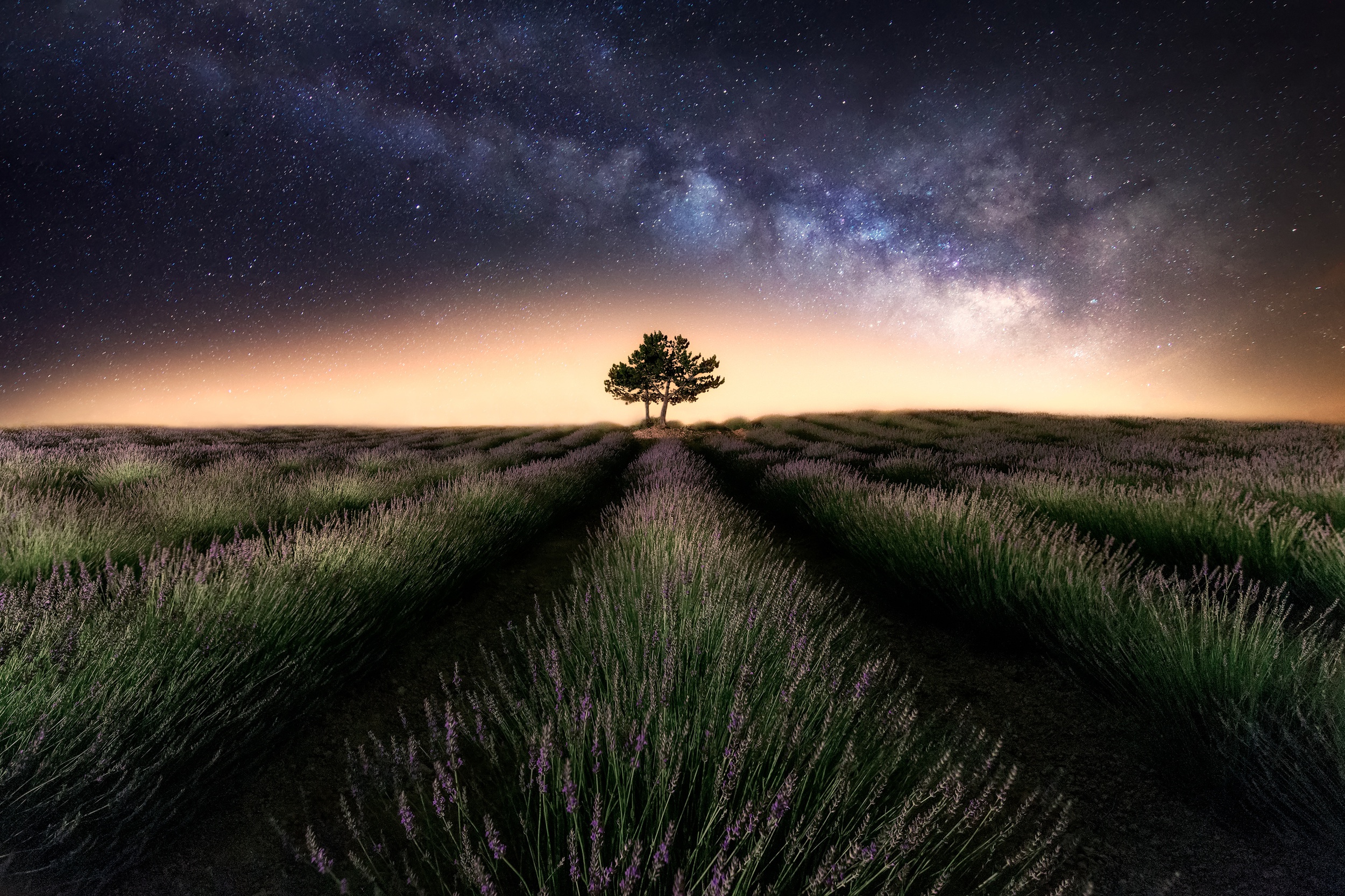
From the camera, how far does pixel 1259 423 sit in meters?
14.6

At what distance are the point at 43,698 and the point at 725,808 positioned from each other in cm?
201

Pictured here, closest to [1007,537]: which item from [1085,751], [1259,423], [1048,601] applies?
[1048,601]

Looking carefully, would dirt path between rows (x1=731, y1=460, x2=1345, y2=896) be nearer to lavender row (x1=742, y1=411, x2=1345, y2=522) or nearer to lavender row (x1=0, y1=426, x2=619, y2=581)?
lavender row (x1=742, y1=411, x2=1345, y2=522)

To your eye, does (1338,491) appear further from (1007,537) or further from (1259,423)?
(1259,423)

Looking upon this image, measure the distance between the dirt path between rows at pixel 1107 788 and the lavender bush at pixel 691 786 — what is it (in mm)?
143

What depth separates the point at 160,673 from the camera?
65.6 inches

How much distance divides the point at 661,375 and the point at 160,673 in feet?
108

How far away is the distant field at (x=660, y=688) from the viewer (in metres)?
1.24

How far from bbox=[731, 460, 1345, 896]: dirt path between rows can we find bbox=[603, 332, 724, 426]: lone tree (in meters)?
29.9

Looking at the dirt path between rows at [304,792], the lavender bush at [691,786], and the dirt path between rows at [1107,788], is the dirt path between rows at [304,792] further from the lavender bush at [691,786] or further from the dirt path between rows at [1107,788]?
the dirt path between rows at [1107,788]

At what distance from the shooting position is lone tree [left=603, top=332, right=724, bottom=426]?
3341 centimetres

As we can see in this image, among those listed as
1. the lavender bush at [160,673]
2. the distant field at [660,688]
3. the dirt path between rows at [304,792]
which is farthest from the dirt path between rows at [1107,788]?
the lavender bush at [160,673]

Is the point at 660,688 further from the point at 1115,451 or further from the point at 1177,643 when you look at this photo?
the point at 1115,451

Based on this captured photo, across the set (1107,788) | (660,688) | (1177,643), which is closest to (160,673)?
(660,688)
